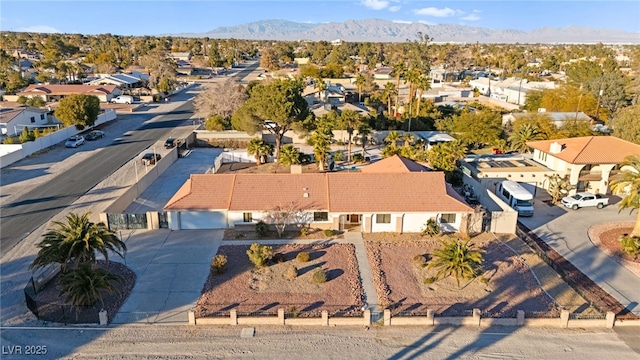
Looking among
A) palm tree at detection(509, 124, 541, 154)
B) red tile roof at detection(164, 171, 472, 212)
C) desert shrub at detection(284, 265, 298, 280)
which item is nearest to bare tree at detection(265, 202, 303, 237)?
red tile roof at detection(164, 171, 472, 212)

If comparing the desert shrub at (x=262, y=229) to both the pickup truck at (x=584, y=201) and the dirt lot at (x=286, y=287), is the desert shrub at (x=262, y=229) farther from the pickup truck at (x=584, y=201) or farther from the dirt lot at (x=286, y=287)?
the pickup truck at (x=584, y=201)

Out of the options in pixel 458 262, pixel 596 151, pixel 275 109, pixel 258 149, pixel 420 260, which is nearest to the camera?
pixel 458 262

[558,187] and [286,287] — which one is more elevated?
[558,187]

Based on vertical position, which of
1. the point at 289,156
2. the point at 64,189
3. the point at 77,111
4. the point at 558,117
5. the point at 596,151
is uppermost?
the point at 77,111

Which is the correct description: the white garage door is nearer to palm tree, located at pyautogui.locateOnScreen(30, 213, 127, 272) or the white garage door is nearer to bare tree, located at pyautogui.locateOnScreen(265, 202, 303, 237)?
bare tree, located at pyautogui.locateOnScreen(265, 202, 303, 237)

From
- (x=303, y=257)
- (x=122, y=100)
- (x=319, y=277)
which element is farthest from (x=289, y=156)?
(x=122, y=100)

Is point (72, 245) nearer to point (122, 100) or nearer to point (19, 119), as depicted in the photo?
point (19, 119)
